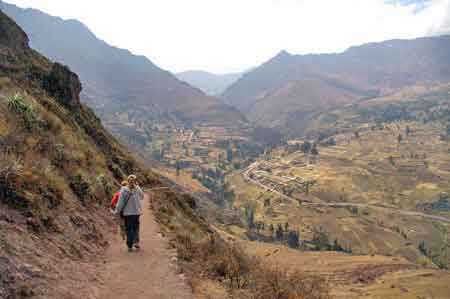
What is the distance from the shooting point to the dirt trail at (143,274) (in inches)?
287

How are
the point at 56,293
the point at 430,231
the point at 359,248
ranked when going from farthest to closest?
the point at 430,231, the point at 359,248, the point at 56,293

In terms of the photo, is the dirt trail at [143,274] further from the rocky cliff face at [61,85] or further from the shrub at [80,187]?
the rocky cliff face at [61,85]

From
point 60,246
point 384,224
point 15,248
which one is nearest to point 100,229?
point 60,246

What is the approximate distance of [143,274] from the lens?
829 centimetres

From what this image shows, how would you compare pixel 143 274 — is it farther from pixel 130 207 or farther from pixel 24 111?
pixel 24 111

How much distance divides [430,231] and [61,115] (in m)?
144

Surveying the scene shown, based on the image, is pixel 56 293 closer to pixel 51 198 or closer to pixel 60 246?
pixel 60 246

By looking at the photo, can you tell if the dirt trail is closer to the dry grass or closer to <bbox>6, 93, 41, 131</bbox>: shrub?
the dry grass

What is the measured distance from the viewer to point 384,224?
134 metres

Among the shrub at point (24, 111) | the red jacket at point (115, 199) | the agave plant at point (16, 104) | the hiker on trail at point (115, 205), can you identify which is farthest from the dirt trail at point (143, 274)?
the agave plant at point (16, 104)

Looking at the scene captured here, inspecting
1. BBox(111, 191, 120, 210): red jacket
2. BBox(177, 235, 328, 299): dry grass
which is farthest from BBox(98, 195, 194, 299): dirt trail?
BBox(111, 191, 120, 210): red jacket

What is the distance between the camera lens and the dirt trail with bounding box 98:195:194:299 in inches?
287

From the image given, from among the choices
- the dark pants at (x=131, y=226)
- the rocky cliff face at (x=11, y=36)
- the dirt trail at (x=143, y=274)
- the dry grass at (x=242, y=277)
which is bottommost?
the dry grass at (x=242, y=277)

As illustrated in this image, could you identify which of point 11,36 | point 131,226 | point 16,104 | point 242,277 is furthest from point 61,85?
point 242,277
